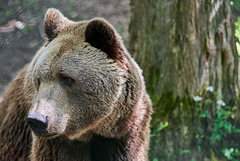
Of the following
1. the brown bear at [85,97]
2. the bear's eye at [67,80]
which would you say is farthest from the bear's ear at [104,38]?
the bear's eye at [67,80]

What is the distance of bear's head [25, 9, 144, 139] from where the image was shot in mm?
2861

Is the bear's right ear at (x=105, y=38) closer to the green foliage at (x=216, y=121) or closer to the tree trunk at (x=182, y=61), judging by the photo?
the tree trunk at (x=182, y=61)

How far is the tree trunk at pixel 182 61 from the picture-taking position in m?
5.53

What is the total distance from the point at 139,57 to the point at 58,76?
3133 millimetres

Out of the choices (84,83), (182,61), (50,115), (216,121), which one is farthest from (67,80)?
(216,121)

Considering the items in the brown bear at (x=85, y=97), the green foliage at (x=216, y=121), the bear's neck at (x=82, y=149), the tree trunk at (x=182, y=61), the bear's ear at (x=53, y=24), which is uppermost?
the bear's ear at (x=53, y=24)

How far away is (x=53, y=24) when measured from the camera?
337 cm

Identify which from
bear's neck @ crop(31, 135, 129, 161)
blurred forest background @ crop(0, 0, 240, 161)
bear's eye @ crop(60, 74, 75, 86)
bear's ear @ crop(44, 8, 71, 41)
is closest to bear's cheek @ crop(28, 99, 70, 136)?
bear's eye @ crop(60, 74, 75, 86)

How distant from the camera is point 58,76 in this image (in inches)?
115

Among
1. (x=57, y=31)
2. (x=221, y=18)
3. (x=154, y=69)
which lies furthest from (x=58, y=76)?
(x=221, y=18)

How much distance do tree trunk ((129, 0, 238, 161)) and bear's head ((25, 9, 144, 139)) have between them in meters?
2.40

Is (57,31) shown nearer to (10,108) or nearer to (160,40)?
(10,108)

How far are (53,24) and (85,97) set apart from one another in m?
0.86

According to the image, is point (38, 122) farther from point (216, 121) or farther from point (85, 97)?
point (216, 121)
